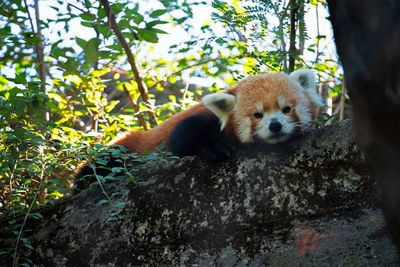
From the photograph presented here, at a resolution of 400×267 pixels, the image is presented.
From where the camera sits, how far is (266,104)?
313 cm

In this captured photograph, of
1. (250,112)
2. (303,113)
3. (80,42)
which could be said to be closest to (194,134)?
(250,112)

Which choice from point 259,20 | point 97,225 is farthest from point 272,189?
point 259,20

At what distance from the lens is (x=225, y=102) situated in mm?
3305

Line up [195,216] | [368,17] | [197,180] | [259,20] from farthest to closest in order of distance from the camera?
[259,20] < [197,180] < [195,216] < [368,17]

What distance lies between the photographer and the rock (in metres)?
1.98

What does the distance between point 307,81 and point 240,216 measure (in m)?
1.62

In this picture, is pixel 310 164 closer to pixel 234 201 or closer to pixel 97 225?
pixel 234 201

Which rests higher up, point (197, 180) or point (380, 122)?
point (380, 122)

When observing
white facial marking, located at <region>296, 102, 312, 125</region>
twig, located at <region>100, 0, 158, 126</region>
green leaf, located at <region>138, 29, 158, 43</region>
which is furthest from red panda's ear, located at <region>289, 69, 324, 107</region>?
twig, located at <region>100, 0, 158, 126</region>

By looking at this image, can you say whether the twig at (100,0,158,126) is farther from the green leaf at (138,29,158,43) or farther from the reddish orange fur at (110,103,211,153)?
the green leaf at (138,29,158,43)

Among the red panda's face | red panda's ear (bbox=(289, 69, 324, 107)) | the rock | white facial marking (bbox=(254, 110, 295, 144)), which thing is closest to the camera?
the rock

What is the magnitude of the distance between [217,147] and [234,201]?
0.41m

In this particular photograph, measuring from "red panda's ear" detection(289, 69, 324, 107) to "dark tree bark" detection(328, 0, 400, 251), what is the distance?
246 cm

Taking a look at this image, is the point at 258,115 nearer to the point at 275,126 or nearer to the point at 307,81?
the point at 275,126
